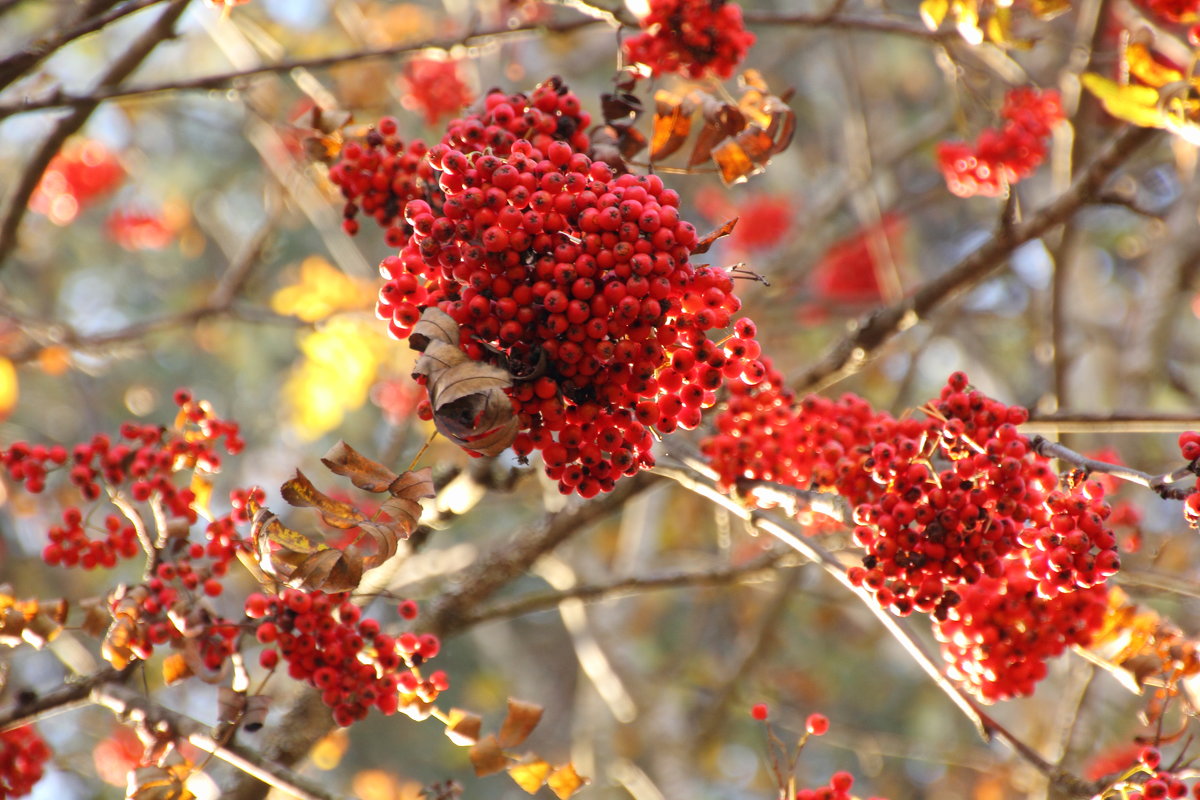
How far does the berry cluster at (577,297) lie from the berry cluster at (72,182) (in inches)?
241

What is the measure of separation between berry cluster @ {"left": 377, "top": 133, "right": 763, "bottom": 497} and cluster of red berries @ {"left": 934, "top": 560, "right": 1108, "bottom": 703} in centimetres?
100

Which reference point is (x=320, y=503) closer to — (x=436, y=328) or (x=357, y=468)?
(x=357, y=468)

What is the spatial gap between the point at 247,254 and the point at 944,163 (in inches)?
116

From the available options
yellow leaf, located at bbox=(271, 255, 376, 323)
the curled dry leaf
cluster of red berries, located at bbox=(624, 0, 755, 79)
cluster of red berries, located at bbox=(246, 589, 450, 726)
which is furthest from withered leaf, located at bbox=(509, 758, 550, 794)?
yellow leaf, located at bbox=(271, 255, 376, 323)

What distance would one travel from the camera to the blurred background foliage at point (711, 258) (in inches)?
175

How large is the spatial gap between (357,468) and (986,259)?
1989mm

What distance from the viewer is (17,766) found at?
8.31 ft

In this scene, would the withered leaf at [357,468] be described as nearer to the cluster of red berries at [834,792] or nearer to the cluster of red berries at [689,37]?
the cluster of red berries at [834,792]

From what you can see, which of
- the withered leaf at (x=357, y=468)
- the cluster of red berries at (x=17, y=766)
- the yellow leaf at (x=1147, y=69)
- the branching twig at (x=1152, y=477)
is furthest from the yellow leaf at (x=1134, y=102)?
→ the cluster of red berries at (x=17, y=766)

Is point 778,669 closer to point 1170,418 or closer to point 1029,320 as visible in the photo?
point 1029,320

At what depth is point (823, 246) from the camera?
6.08 m

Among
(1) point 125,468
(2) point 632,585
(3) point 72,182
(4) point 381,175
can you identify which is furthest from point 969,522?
(3) point 72,182

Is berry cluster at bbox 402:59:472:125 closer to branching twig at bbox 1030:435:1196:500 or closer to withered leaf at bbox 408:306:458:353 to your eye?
withered leaf at bbox 408:306:458:353

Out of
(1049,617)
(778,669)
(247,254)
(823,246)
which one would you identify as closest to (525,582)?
(778,669)
